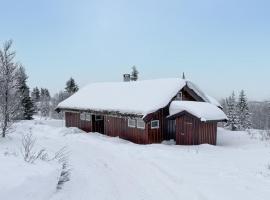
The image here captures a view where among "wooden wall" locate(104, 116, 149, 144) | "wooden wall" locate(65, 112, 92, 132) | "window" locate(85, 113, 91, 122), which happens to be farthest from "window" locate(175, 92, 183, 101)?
"wooden wall" locate(65, 112, 92, 132)

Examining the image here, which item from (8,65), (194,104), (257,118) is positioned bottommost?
(257,118)

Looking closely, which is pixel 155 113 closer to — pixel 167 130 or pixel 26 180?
pixel 167 130

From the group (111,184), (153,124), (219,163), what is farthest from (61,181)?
(153,124)

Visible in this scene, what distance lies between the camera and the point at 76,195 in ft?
→ 22.7

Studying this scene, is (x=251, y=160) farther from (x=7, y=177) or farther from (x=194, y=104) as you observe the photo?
(x=7, y=177)

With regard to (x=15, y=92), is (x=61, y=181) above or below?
below

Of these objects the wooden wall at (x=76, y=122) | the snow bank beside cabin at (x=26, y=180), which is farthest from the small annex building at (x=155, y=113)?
the snow bank beside cabin at (x=26, y=180)

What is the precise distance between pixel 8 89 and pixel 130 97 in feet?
31.8

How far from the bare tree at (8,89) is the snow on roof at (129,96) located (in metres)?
7.13

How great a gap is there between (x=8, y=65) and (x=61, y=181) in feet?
49.0

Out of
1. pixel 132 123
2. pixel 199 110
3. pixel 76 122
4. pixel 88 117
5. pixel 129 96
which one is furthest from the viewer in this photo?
pixel 76 122

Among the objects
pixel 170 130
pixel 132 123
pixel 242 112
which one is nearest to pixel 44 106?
pixel 242 112

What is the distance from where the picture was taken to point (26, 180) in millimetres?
5621

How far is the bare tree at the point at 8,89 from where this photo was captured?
19.2 m
